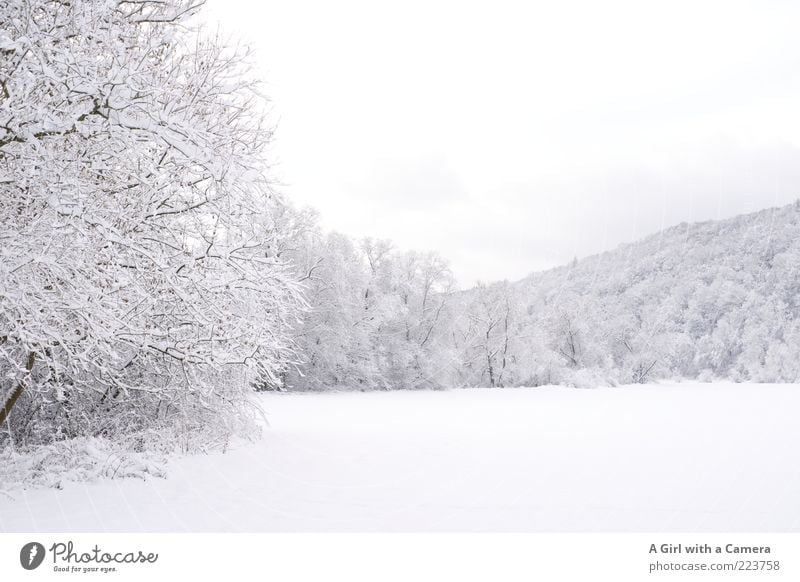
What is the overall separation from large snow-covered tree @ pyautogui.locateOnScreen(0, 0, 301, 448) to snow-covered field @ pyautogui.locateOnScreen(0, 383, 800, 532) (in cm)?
121

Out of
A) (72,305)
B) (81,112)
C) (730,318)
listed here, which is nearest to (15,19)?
(81,112)

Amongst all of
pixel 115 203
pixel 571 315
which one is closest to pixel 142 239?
pixel 115 203

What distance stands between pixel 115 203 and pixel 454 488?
4.69 metres

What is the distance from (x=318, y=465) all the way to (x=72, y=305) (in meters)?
4.36

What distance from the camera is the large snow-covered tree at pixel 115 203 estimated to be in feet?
14.0

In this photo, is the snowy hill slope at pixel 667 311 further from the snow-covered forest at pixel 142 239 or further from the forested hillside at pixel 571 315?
the snow-covered forest at pixel 142 239

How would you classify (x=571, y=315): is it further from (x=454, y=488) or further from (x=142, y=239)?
(x=142, y=239)

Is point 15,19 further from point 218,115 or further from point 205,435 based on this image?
point 205,435

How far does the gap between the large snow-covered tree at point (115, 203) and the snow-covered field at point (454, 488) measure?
47.5 inches

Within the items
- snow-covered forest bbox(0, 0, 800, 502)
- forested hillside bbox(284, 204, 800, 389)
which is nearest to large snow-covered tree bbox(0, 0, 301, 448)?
snow-covered forest bbox(0, 0, 800, 502)

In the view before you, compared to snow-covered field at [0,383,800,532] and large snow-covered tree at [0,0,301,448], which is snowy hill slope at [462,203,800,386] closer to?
snow-covered field at [0,383,800,532]

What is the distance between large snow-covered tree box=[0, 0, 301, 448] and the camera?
4.27 metres

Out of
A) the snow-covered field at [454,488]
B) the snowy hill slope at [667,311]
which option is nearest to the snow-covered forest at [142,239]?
the snowy hill slope at [667,311]

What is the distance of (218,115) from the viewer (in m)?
7.05
